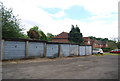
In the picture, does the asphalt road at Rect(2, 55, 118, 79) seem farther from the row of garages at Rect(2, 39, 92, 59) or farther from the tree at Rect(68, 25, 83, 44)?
the tree at Rect(68, 25, 83, 44)

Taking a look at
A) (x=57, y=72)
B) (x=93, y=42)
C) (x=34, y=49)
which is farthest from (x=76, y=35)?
(x=57, y=72)

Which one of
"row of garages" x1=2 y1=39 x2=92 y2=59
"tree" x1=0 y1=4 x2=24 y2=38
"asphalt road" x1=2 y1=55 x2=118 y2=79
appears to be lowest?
"asphalt road" x1=2 y1=55 x2=118 y2=79

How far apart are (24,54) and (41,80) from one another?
9618mm

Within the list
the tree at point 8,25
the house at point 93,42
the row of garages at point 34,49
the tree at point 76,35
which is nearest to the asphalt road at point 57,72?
the row of garages at point 34,49

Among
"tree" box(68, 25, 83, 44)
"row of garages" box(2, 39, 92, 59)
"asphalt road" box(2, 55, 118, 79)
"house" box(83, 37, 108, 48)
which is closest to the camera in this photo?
"asphalt road" box(2, 55, 118, 79)

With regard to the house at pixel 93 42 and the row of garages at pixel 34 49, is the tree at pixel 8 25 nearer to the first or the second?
the row of garages at pixel 34 49

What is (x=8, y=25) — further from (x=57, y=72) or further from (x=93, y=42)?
(x=93, y=42)

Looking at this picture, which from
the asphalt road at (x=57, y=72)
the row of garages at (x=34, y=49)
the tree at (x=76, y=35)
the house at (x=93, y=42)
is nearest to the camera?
the asphalt road at (x=57, y=72)

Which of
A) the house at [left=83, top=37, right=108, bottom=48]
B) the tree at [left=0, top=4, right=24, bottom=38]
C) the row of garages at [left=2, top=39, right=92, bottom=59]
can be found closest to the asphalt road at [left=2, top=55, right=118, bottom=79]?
the row of garages at [left=2, top=39, right=92, bottom=59]

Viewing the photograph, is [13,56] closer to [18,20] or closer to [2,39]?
[2,39]

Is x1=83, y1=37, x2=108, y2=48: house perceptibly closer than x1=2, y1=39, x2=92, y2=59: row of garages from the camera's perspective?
No

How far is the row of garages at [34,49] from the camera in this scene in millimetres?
13000

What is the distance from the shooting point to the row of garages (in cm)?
1300

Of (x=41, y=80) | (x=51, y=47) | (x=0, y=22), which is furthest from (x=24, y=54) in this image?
(x=41, y=80)
